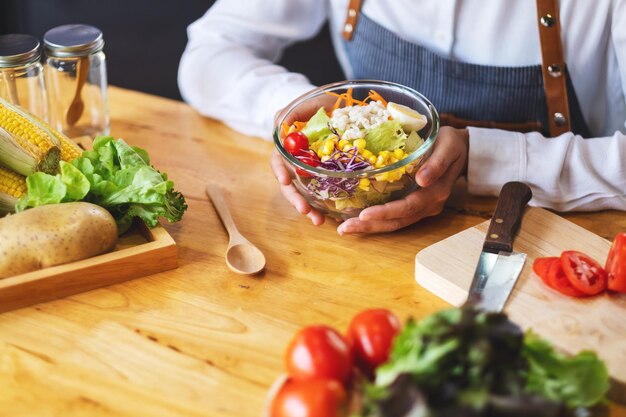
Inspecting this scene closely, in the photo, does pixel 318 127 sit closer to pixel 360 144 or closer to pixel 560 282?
pixel 360 144

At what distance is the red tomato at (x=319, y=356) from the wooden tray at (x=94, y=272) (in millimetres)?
450

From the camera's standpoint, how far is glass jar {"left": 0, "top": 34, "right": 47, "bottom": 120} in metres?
1.53

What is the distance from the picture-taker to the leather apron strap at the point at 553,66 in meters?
1.56

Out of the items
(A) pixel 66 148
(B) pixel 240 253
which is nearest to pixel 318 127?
(B) pixel 240 253

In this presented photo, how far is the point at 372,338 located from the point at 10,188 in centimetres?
76

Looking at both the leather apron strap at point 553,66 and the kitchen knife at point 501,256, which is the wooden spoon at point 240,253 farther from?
the leather apron strap at point 553,66

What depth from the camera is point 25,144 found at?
1340mm

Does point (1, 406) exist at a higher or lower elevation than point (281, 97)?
lower

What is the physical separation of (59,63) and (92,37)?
0.32 ft

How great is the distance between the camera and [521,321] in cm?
112

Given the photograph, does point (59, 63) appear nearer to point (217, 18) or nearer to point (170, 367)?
point (217, 18)

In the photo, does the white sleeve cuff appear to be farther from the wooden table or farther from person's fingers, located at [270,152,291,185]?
person's fingers, located at [270,152,291,185]

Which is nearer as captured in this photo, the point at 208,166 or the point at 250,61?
the point at 208,166

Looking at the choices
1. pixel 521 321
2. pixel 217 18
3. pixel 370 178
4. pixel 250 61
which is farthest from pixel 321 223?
pixel 217 18
